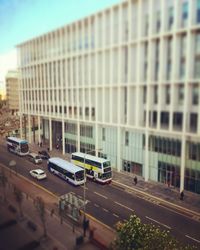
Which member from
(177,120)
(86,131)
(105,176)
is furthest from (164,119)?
(86,131)

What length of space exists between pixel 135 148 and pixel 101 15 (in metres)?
28.3

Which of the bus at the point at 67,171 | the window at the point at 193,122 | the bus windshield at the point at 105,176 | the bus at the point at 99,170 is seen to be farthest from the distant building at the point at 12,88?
the window at the point at 193,122

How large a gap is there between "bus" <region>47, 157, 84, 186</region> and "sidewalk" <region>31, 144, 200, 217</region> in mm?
7478

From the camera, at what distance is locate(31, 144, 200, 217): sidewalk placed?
41.7 metres

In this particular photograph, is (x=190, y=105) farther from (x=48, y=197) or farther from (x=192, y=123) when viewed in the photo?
(x=48, y=197)

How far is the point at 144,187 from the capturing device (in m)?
48.2

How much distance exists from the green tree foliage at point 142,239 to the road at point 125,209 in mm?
10639

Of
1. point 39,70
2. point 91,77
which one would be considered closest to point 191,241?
point 91,77

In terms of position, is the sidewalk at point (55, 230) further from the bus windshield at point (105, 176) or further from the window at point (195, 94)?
the window at point (195, 94)

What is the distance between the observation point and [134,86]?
4934 centimetres

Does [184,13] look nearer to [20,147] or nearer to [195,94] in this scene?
[195,94]

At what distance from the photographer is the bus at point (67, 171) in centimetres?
4728

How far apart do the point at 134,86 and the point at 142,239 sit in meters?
31.5

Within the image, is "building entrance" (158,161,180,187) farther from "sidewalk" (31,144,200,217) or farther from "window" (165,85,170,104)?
"window" (165,85,170,104)
